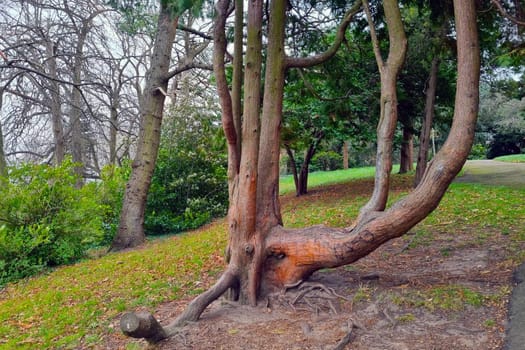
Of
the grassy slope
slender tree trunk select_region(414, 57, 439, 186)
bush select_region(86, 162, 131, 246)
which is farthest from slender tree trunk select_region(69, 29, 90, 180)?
slender tree trunk select_region(414, 57, 439, 186)

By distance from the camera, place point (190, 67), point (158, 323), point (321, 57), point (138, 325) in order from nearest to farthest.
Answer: point (138, 325)
point (158, 323)
point (321, 57)
point (190, 67)

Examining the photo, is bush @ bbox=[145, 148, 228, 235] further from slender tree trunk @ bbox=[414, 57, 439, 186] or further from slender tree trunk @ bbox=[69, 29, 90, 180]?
slender tree trunk @ bbox=[414, 57, 439, 186]

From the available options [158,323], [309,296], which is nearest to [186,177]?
[309,296]

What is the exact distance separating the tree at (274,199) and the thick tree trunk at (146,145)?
5.08 metres

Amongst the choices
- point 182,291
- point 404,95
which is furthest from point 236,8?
point 404,95

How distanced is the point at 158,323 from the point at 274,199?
76.6 inches

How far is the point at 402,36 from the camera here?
4301mm

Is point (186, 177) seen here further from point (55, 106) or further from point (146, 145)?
point (55, 106)

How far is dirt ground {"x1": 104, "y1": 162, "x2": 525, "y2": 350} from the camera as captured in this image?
3.67 metres

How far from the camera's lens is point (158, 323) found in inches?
148

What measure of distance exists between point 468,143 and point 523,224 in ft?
15.5

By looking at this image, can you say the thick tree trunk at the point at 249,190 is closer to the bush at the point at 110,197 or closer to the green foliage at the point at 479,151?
the bush at the point at 110,197

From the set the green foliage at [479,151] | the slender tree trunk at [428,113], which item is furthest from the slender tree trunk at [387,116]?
the green foliage at [479,151]

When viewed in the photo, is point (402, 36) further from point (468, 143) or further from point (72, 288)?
point (72, 288)
